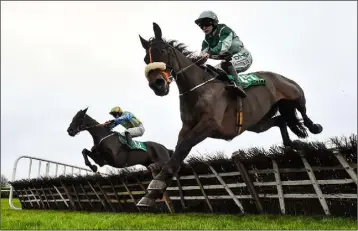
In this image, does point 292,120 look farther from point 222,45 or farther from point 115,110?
point 115,110

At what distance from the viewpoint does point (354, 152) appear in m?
4.83

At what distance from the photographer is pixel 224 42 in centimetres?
492

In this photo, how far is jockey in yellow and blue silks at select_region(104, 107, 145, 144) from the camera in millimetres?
9539

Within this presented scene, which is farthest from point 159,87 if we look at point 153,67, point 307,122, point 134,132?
point 134,132

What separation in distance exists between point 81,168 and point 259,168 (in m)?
10.7

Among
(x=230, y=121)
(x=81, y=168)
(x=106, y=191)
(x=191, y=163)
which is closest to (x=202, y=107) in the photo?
(x=230, y=121)

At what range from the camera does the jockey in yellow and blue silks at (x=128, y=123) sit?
954cm

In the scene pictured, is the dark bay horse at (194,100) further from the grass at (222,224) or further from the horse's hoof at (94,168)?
the horse's hoof at (94,168)

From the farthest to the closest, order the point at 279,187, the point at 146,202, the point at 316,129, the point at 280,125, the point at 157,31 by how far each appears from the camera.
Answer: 1. the point at 280,125
2. the point at 316,129
3. the point at 279,187
4. the point at 157,31
5. the point at 146,202

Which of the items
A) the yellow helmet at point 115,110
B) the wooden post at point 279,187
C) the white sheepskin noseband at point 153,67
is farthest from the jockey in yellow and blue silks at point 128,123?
the white sheepskin noseband at point 153,67

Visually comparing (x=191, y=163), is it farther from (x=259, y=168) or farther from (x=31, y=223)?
(x=31, y=223)

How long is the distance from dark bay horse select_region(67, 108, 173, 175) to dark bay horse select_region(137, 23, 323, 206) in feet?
16.0

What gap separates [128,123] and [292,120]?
4.59m

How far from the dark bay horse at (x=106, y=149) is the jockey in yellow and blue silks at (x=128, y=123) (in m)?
0.31
